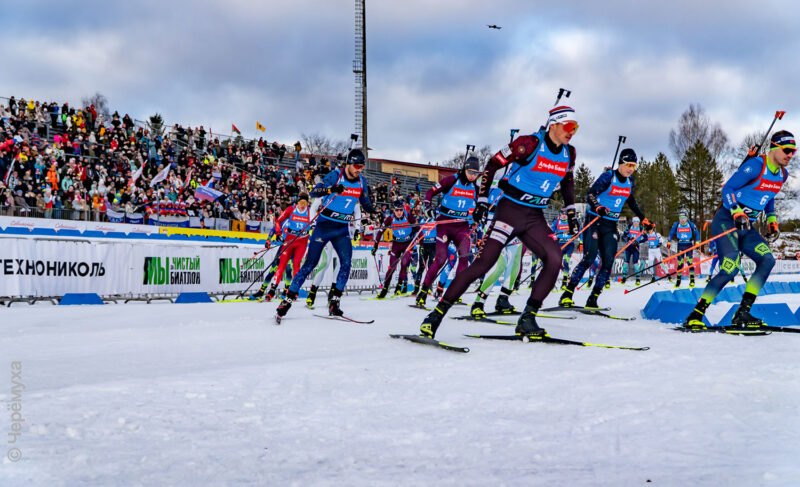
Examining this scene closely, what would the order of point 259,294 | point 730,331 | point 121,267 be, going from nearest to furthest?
1. point 730,331
2. point 121,267
3. point 259,294

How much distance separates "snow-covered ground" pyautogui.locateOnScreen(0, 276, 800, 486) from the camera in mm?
2602

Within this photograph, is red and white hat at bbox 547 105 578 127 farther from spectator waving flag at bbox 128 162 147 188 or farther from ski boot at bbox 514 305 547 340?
spectator waving flag at bbox 128 162 147 188

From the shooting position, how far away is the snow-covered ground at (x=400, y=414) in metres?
2.60

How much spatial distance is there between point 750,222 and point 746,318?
1.16 meters

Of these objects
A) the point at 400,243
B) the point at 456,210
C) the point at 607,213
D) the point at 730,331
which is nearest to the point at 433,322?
the point at 730,331

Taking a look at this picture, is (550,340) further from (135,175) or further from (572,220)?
(135,175)

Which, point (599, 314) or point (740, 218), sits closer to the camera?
point (740, 218)

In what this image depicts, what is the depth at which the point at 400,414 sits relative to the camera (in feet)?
11.5

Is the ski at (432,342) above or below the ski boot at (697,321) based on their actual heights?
below

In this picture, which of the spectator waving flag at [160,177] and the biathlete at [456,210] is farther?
the spectator waving flag at [160,177]

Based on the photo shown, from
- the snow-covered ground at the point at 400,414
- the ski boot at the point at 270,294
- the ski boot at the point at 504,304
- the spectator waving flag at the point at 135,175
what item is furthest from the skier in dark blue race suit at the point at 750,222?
the spectator waving flag at the point at 135,175

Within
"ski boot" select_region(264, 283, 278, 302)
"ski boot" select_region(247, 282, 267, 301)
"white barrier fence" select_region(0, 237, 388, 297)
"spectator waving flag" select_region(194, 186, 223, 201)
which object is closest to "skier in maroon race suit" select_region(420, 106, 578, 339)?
"ski boot" select_region(264, 283, 278, 302)

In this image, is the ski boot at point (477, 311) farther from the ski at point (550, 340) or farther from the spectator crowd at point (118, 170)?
the spectator crowd at point (118, 170)

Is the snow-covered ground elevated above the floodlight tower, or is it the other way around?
the floodlight tower
